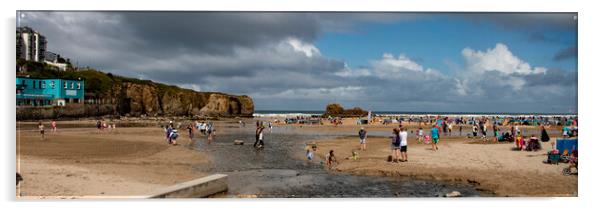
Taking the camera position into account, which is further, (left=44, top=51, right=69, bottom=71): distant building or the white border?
(left=44, top=51, right=69, bottom=71): distant building

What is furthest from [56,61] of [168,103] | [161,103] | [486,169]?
[168,103]

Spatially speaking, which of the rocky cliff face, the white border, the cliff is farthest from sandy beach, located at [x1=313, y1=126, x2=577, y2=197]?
the rocky cliff face

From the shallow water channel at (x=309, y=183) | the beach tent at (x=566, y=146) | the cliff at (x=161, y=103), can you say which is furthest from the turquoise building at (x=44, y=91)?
the cliff at (x=161, y=103)

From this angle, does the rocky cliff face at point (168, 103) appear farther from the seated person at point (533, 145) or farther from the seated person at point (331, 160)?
the seated person at point (533, 145)

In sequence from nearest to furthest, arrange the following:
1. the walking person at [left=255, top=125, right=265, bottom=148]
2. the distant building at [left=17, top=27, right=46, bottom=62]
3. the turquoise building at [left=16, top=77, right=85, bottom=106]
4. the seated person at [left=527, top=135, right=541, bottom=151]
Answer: the distant building at [left=17, top=27, right=46, bottom=62], the turquoise building at [left=16, top=77, right=85, bottom=106], the seated person at [left=527, top=135, right=541, bottom=151], the walking person at [left=255, top=125, right=265, bottom=148]

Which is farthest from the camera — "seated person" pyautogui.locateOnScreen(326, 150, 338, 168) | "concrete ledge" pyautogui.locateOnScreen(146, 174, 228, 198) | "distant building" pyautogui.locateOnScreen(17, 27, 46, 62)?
"seated person" pyautogui.locateOnScreen(326, 150, 338, 168)

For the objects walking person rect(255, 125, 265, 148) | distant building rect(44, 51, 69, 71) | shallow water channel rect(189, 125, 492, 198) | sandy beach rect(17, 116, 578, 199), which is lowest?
shallow water channel rect(189, 125, 492, 198)

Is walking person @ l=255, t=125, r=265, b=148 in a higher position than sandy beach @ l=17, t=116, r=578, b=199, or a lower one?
higher

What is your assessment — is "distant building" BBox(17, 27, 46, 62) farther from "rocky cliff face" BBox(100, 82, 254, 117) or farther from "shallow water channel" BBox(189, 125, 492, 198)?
"rocky cliff face" BBox(100, 82, 254, 117)
